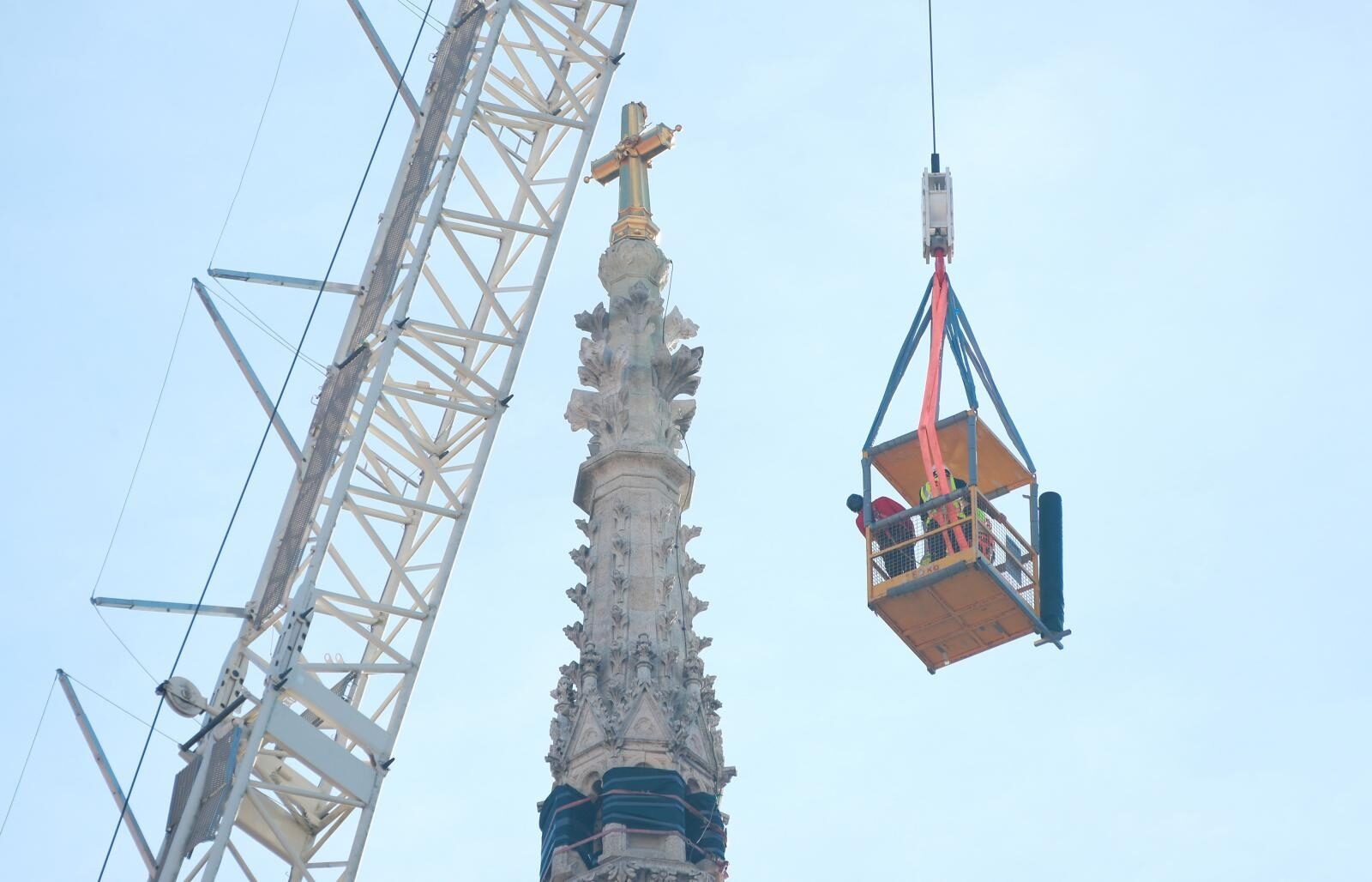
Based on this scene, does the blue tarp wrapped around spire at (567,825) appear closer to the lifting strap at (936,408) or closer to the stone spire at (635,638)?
the stone spire at (635,638)

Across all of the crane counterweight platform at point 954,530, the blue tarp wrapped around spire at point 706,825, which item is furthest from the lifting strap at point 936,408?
the blue tarp wrapped around spire at point 706,825

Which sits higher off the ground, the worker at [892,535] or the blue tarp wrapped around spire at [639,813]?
the worker at [892,535]

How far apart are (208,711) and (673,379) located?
9.42 m

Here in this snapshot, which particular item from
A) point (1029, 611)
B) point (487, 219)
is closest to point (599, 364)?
point (487, 219)

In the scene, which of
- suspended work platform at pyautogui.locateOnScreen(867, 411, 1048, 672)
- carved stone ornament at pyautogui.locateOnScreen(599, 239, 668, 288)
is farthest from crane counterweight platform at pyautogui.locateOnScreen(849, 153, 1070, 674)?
carved stone ornament at pyautogui.locateOnScreen(599, 239, 668, 288)

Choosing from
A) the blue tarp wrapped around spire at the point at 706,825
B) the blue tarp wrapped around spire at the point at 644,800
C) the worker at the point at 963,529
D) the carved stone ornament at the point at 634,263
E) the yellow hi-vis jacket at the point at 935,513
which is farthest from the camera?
the carved stone ornament at the point at 634,263

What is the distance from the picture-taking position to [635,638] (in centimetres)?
4606

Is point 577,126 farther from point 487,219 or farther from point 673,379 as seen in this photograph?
point 673,379

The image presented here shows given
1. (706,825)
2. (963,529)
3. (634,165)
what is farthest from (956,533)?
(634,165)

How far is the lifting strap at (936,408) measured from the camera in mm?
47438

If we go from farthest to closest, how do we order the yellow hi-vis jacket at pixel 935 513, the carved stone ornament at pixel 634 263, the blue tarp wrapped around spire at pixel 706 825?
the carved stone ornament at pixel 634 263 < the yellow hi-vis jacket at pixel 935 513 < the blue tarp wrapped around spire at pixel 706 825

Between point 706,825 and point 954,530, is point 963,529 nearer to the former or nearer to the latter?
point 954,530

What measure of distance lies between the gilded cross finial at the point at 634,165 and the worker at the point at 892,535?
25.5 feet

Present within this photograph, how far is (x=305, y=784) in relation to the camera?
165 ft
